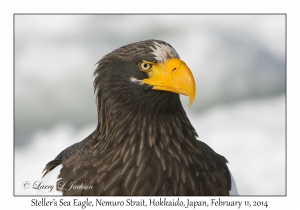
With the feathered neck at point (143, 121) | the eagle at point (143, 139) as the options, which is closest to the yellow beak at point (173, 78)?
the eagle at point (143, 139)

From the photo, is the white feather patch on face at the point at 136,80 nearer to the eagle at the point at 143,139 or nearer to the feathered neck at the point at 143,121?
the eagle at the point at 143,139

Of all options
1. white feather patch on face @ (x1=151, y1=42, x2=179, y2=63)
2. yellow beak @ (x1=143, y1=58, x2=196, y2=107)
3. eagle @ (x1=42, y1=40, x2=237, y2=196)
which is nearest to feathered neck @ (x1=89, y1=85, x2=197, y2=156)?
eagle @ (x1=42, y1=40, x2=237, y2=196)

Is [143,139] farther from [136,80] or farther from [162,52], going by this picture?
[162,52]

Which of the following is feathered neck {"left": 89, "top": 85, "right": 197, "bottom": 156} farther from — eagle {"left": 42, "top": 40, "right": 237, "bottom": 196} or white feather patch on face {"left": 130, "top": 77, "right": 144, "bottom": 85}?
white feather patch on face {"left": 130, "top": 77, "right": 144, "bottom": 85}
